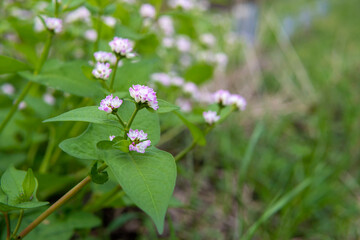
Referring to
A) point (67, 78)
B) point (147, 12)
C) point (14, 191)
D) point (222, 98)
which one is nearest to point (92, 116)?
point (14, 191)

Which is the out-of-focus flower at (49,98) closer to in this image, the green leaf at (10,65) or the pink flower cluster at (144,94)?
the green leaf at (10,65)

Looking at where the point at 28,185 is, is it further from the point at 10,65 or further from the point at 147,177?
the point at 10,65

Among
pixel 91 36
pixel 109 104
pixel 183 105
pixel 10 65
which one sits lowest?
pixel 183 105

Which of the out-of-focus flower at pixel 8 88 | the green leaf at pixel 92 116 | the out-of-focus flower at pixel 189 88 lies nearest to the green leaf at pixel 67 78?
the green leaf at pixel 92 116

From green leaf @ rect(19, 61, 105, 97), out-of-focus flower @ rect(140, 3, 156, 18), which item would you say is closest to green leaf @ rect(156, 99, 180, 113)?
green leaf @ rect(19, 61, 105, 97)

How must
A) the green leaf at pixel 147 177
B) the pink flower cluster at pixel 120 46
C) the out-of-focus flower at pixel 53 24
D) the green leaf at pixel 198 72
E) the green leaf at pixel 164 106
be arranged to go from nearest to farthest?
the green leaf at pixel 147 177
the green leaf at pixel 164 106
the pink flower cluster at pixel 120 46
the out-of-focus flower at pixel 53 24
the green leaf at pixel 198 72
